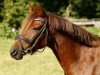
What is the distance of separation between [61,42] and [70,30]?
0.85 feet

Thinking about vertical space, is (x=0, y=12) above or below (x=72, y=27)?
below

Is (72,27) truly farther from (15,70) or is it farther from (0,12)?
(0,12)

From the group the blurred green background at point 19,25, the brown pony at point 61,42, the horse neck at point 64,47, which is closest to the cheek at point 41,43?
the brown pony at point 61,42

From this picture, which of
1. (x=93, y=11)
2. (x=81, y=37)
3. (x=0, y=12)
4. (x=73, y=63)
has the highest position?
(x=81, y=37)

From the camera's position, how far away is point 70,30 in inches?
237

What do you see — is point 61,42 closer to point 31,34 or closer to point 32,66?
point 31,34

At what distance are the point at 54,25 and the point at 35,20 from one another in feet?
1.01

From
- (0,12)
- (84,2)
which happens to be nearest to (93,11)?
(84,2)

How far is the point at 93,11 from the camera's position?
44.2m

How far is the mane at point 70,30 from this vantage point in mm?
6004

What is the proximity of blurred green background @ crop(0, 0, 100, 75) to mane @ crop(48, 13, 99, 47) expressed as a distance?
4451 millimetres

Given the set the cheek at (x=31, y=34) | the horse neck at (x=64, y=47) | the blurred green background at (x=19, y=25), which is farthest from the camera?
the blurred green background at (x=19, y=25)

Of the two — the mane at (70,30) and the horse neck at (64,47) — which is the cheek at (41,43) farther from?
the mane at (70,30)

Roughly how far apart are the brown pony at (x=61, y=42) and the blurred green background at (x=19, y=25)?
14.4ft
